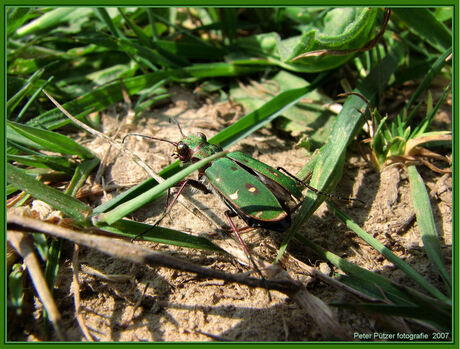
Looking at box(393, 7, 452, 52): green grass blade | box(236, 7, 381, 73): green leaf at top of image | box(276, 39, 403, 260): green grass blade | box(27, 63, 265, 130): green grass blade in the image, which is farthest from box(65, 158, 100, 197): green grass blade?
box(393, 7, 452, 52): green grass blade

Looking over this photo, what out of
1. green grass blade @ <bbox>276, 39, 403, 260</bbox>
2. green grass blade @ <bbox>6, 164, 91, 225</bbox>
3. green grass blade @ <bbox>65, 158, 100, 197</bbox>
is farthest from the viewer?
green grass blade @ <bbox>65, 158, 100, 197</bbox>

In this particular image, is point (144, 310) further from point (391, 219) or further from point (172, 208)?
point (391, 219)

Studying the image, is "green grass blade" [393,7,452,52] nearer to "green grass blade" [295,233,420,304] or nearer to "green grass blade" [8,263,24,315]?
"green grass blade" [295,233,420,304]

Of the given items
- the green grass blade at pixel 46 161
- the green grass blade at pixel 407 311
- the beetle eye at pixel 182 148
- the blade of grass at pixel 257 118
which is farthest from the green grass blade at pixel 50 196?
the green grass blade at pixel 407 311

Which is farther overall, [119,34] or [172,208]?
[119,34]

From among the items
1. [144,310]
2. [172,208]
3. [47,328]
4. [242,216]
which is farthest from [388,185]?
[47,328]

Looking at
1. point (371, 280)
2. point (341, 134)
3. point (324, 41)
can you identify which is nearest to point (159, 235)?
point (371, 280)
